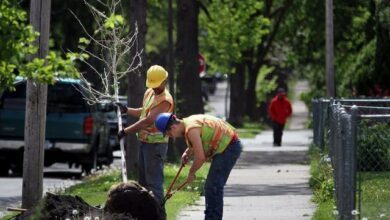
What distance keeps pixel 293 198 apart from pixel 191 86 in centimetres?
1192

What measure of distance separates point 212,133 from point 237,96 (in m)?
36.3

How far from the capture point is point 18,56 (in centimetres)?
923

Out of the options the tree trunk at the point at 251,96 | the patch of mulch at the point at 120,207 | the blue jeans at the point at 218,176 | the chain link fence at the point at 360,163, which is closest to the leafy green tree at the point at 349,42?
the tree trunk at the point at 251,96

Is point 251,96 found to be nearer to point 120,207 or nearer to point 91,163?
point 91,163

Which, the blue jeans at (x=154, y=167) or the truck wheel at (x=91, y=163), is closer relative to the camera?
the blue jeans at (x=154, y=167)

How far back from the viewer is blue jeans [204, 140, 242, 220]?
1167cm

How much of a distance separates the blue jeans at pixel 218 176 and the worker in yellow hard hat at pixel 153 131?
1.16 m

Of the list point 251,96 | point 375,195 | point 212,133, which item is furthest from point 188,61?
point 251,96

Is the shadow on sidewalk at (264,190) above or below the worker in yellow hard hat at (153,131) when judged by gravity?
below

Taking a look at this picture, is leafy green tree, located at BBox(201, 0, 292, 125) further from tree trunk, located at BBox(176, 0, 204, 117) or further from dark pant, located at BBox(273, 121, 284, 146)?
tree trunk, located at BBox(176, 0, 204, 117)

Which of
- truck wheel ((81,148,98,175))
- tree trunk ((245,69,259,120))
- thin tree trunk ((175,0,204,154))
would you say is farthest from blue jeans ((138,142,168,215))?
tree trunk ((245,69,259,120))

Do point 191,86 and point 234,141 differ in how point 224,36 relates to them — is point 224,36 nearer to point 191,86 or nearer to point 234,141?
point 191,86

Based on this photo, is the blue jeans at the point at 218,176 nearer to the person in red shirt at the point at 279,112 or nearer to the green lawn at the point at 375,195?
the green lawn at the point at 375,195

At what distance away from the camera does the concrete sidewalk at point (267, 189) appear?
14375mm
